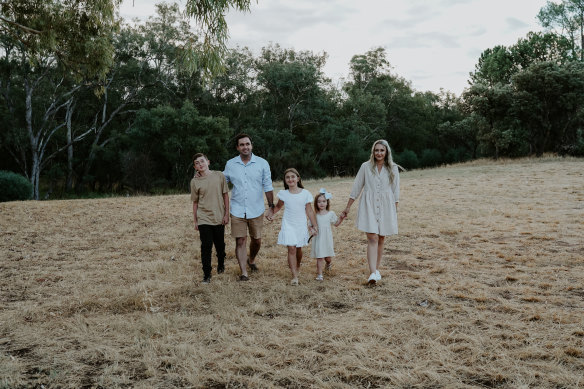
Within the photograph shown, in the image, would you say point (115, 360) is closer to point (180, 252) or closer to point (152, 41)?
point (180, 252)

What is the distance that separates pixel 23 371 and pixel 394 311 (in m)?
3.49

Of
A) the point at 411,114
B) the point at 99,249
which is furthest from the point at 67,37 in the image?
the point at 411,114

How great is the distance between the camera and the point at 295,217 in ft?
19.0

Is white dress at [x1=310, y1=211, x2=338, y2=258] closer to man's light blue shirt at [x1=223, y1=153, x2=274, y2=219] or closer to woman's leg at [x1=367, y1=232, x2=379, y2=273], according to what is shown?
woman's leg at [x1=367, y1=232, x2=379, y2=273]

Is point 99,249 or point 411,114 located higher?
point 411,114

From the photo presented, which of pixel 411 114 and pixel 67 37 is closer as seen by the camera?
pixel 67 37

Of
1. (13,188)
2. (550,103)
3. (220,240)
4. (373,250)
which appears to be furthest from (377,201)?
(550,103)

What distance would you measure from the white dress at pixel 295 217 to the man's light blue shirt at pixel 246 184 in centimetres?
37

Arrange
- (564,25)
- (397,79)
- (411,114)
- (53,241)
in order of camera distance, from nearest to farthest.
A: (53,241), (564,25), (411,114), (397,79)

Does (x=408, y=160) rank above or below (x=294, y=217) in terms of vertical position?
above

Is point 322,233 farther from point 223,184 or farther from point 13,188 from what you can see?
point 13,188

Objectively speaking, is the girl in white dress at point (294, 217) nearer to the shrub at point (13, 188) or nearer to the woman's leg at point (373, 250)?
the woman's leg at point (373, 250)

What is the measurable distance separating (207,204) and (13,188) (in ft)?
48.8

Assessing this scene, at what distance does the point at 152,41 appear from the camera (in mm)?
31391
